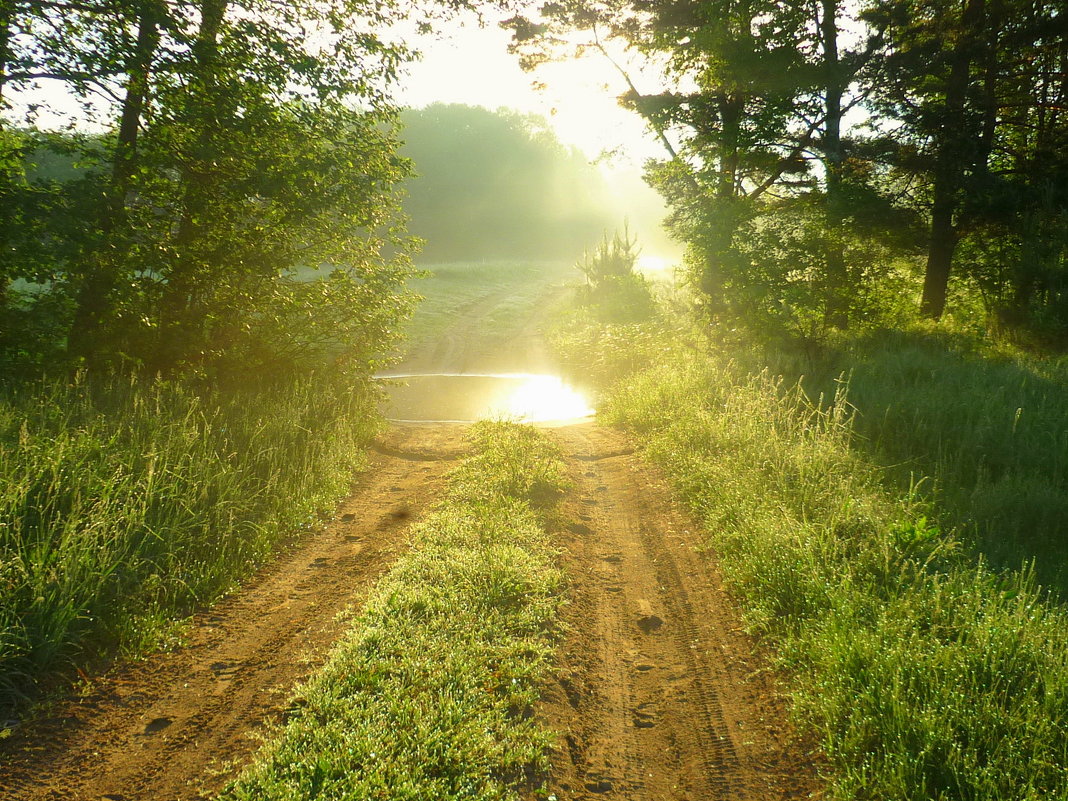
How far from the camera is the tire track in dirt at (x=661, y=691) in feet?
11.1

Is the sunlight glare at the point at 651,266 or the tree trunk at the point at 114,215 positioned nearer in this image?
the tree trunk at the point at 114,215

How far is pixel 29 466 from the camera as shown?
4973 mm

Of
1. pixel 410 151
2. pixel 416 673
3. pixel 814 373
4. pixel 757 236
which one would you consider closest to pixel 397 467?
pixel 416 673

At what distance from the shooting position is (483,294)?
36344mm

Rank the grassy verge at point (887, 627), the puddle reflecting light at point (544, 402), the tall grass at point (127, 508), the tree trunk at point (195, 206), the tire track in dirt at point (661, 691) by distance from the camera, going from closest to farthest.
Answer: the grassy verge at point (887, 627)
the tire track in dirt at point (661, 691)
the tall grass at point (127, 508)
the tree trunk at point (195, 206)
the puddle reflecting light at point (544, 402)

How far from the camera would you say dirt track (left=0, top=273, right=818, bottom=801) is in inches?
129

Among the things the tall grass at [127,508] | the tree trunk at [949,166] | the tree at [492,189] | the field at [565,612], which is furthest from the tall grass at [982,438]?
the tree at [492,189]

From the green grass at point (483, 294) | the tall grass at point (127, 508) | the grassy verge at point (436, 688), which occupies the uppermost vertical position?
the green grass at point (483, 294)

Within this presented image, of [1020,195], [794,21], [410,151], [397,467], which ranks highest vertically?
[410,151]

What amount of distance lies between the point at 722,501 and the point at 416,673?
393 cm

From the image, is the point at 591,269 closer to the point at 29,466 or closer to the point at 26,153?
the point at 26,153

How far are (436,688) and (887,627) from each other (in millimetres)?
2722

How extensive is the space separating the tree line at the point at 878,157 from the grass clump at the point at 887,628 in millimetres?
8070

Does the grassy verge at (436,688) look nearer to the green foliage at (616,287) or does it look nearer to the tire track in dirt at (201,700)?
the tire track in dirt at (201,700)
